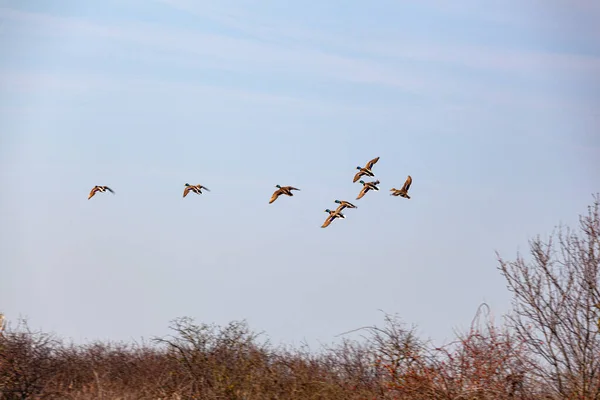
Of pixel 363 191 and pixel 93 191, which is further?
pixel 93 191

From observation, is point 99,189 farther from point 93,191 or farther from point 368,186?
point 368,186

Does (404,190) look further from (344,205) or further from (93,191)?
(93,191)

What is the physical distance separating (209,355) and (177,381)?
3.14 ft

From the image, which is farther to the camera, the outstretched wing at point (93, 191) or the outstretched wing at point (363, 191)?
the outstretched wing at point (93, 191)

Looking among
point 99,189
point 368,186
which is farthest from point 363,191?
point 99,189

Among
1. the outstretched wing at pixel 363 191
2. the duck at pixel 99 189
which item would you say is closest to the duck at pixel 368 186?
the outstretched wing at pixel 363 191

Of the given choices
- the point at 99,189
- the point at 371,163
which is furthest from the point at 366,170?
the point at 99,189

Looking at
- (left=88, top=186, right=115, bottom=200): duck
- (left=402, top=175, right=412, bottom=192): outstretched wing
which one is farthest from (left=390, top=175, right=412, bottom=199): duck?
(left=88, top=186, right=115, bottom=200): duck

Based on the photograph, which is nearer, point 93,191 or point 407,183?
point 407,183

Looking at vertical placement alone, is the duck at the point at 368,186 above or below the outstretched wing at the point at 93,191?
below

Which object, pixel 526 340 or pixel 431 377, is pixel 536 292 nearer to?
pixel 526 340

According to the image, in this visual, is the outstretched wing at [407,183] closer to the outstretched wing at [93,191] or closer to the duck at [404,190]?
the duck at [404,190]

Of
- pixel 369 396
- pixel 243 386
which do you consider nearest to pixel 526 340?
pixel 369 396

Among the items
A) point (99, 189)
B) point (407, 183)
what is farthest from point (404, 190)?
point (99, 189)
